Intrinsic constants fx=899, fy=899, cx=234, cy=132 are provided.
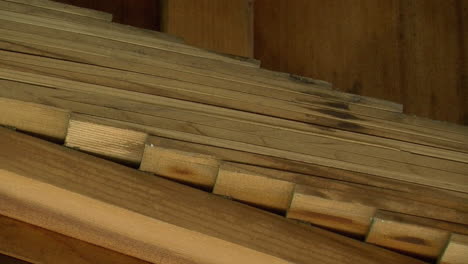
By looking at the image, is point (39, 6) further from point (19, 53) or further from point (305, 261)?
point (305, 261)

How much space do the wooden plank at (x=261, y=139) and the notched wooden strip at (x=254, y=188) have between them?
75 millimetres

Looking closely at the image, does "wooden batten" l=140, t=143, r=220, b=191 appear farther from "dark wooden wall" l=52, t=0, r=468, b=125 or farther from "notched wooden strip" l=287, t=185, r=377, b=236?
"dark wooden wall" l=52, t=0, r=468, b=125

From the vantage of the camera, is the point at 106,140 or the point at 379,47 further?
the point at 379,47

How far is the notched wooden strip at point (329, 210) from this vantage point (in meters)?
1.65

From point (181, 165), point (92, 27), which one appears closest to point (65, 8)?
point (92, 27)

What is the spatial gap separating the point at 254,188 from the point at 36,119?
16.4 inches

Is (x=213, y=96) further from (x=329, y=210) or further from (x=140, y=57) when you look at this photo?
(x=329, y=210)

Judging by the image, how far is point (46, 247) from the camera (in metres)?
1.72

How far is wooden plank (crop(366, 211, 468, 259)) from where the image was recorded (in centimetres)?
167

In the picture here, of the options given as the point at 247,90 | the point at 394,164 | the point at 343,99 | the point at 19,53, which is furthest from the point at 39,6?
the point at 394,164

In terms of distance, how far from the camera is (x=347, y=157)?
1769 millimetres

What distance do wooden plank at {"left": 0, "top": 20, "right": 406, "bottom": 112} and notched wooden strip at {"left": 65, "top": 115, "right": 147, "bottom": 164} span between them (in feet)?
0.69

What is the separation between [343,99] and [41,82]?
2.13ft

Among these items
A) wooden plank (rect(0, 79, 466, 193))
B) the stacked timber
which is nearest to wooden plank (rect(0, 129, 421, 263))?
the stacked timber
